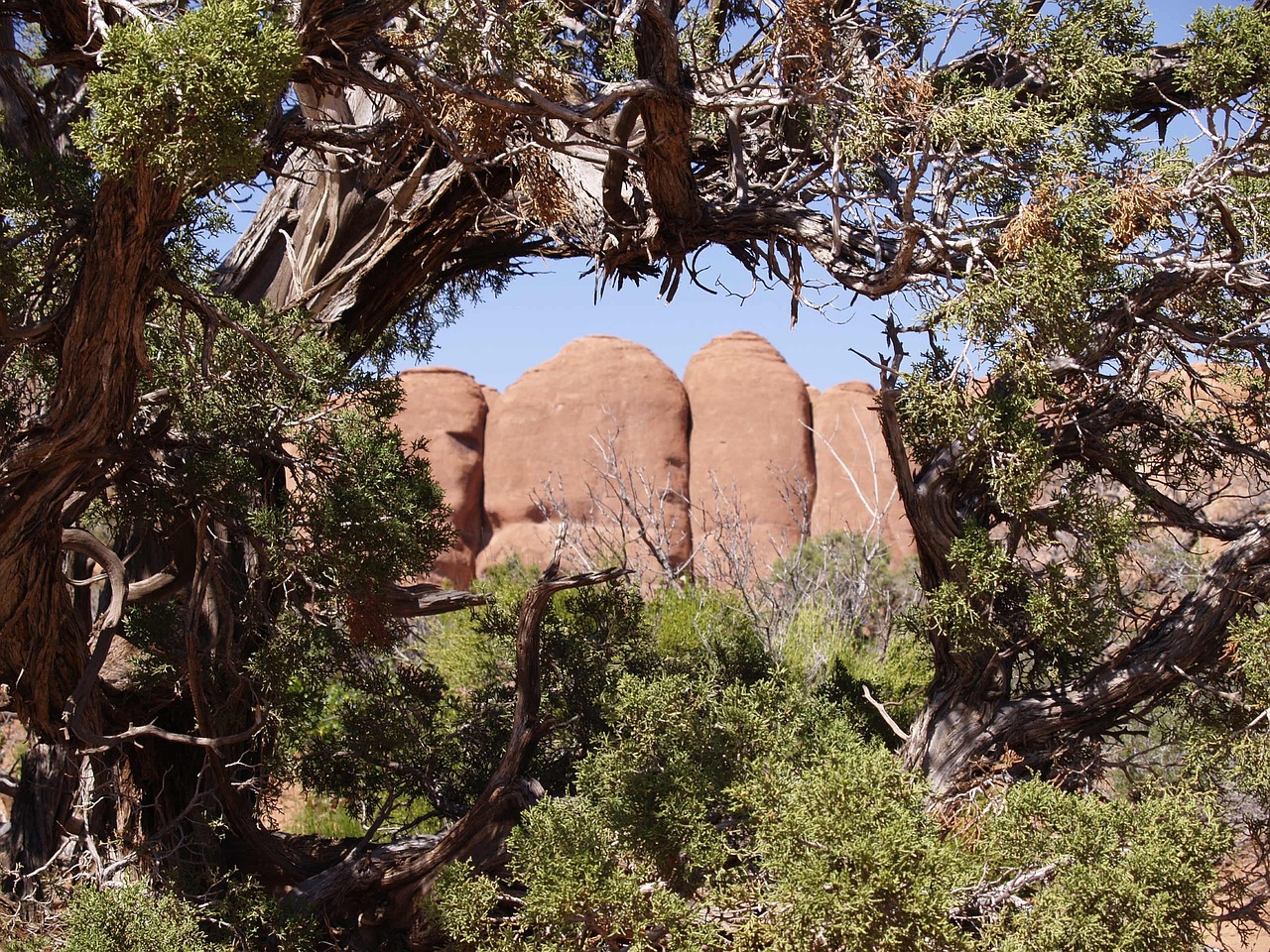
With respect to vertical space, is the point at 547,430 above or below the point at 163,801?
above

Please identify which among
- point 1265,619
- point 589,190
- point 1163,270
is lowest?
point 1265,619

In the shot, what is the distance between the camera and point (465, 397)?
24.3 m

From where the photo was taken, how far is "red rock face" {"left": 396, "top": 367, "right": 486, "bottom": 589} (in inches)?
926

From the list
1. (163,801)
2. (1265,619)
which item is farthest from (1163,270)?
(163,801)

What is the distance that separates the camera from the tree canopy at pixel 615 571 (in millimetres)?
4109

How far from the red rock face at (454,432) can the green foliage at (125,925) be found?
60.4ft

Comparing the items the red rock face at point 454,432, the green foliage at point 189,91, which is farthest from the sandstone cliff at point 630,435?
the green foliage at point 189,91

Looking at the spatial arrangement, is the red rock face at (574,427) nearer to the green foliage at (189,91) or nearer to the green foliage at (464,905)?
→ the green foliage at (464,905)

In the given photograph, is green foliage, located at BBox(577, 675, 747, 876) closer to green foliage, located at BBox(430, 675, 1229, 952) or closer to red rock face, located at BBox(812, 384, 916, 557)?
green foliage, located at BBox(430, 675, 1229, 952)

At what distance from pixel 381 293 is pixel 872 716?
3924mm

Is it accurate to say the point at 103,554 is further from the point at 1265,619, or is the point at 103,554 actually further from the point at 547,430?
the point at 547,430

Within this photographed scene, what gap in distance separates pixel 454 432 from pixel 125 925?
64.4 feet

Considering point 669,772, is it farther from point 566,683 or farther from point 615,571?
point 566,683

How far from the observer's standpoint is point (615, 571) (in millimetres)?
5621
